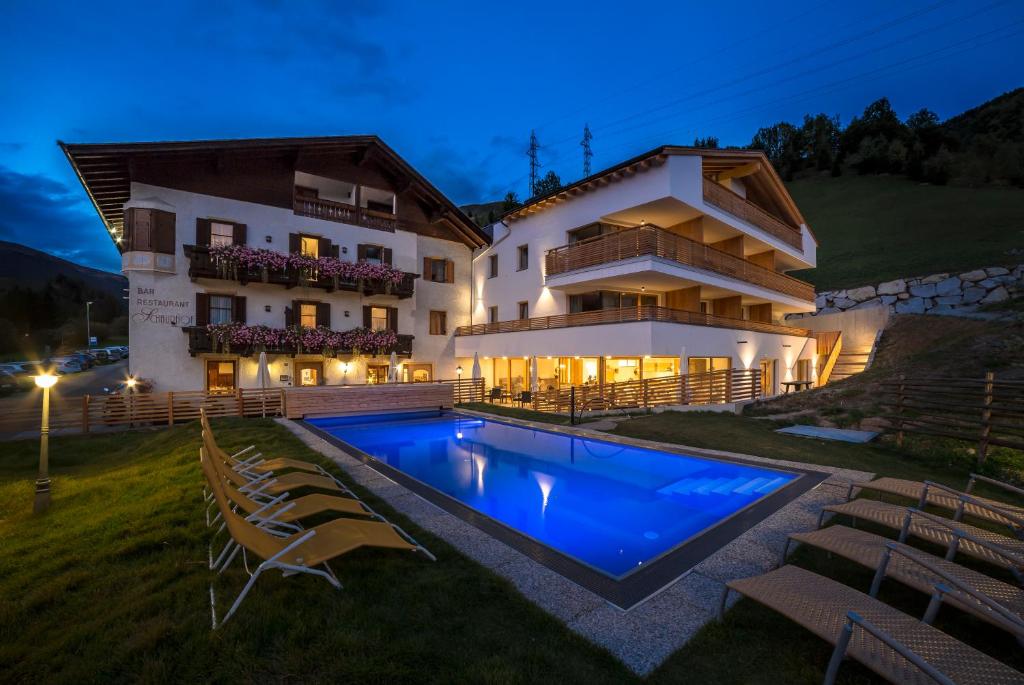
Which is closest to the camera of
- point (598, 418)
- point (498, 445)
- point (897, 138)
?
point (498, 445)

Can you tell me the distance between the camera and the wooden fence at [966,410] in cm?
765

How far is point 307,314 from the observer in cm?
1966

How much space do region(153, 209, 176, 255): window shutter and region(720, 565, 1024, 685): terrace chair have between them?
20.4m

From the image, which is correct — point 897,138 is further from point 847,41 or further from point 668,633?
point 668,633

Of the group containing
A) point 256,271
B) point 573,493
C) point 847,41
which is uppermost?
point 847,41

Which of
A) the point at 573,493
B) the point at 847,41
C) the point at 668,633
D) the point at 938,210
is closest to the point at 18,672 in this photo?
the point at 668,633

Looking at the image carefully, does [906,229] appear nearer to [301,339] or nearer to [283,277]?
[301,339]

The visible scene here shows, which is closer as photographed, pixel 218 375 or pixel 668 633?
pixel 668 633

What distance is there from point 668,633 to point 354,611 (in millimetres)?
2339

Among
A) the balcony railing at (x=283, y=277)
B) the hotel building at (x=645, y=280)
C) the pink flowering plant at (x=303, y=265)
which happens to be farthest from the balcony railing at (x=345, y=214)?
the hotel building at (x=645, y=280)

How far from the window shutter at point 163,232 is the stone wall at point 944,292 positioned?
34.3 m

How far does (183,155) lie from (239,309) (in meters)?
6.12

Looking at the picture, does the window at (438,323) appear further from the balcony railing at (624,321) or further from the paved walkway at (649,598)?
the paved walkway at (649,598)

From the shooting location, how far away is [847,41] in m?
23.6
